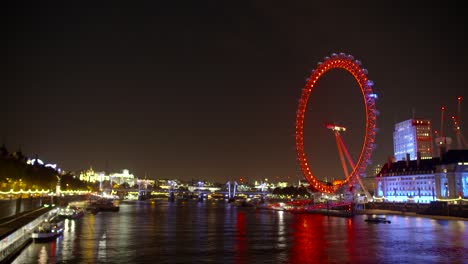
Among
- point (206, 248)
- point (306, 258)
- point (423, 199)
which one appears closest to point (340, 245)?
point (306, 258)

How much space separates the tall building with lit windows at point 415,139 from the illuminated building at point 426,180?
104ft

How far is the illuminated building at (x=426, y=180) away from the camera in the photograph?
8362 cm

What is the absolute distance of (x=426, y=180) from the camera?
95.2 metres

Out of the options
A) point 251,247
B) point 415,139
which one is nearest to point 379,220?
point 251,247

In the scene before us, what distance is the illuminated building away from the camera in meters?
83.6

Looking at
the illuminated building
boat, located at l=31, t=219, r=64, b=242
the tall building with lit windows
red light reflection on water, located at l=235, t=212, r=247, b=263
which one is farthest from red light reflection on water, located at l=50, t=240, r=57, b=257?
the tall building with lit windows

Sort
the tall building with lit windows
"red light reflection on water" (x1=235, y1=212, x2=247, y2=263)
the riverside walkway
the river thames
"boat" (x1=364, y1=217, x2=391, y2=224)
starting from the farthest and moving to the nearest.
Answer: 1. the tall building with lit windows
2. "boat" (x1=364, y1=217, x2=391, y2=224)
3. "red light reflection on water" (x1=235, y1=212, x2=247, y2=263)
4. the river thames
5. the riverside walkway

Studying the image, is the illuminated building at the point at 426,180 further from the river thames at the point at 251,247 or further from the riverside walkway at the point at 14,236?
the riverside walkway at the point at 14,236

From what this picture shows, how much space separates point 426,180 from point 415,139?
170 feet

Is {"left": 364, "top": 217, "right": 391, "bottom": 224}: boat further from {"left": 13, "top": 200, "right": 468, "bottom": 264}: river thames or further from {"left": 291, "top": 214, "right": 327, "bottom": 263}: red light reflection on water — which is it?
{"left": 291, "top": 214, "right": 327, "bottom": 263}: red light reflection on water

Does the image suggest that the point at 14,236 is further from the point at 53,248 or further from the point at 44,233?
the point at 44,233

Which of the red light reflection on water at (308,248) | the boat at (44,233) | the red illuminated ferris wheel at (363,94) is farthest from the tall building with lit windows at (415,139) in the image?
the boat at (44,233)

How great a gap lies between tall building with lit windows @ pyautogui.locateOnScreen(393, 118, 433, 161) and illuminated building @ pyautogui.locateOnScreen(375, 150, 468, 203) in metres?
31.6

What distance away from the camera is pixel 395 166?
111m
